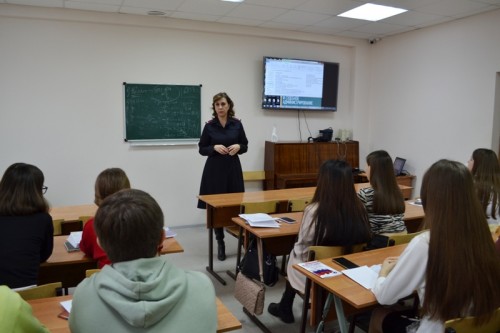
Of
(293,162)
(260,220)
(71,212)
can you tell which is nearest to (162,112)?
(293,162)

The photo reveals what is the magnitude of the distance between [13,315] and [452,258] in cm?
149

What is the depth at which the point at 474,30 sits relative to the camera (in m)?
5.10

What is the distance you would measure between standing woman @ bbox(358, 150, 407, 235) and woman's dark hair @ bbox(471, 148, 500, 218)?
652mm

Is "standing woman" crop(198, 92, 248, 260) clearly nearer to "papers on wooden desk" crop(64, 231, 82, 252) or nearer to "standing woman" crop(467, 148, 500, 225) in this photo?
"papers on wooden desk" crop(64, 231, 82, 252)

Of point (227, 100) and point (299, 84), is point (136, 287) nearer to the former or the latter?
point (227, 100)

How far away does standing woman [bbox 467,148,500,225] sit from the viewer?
2936mm

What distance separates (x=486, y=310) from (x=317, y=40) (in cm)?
546

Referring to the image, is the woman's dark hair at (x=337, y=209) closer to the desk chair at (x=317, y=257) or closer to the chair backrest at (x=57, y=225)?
the desk chair at (x=317, y=257)

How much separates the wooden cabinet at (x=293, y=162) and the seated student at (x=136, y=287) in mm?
4742

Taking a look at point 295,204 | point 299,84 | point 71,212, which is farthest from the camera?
point 299,84

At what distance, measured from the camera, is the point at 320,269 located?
7.01 ft

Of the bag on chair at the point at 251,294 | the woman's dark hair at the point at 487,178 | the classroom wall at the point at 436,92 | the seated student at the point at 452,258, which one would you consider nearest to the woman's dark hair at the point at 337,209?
the bag on chair at the point at 251,294

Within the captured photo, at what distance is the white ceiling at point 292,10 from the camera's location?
465 centimetres

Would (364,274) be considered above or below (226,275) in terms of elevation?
above
